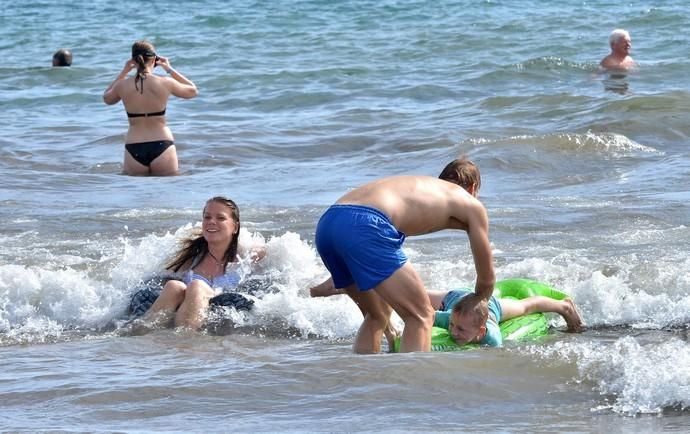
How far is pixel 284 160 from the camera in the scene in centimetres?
1354

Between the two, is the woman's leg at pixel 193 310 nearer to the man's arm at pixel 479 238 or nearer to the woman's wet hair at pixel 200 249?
the woman's wet hair at pixel 200 249

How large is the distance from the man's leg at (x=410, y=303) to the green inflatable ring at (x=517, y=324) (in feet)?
1.00

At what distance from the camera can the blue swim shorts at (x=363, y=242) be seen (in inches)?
224

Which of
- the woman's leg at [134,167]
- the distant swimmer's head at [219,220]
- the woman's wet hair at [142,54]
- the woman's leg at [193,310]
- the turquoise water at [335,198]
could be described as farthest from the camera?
the woman's leg at [134,167]

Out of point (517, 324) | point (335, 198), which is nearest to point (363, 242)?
point (517, 324)

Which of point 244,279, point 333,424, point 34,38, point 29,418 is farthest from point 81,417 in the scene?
point 34,38

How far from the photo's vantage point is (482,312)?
621 cm

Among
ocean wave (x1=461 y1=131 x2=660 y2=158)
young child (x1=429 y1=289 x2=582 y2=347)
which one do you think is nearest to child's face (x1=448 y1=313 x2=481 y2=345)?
young child (x1=429 y1=289 x2=582 y2=347)

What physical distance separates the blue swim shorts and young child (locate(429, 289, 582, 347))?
1.80 ft

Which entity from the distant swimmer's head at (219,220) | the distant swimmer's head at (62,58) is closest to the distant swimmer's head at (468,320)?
the distant swimmer's head at (219,220)

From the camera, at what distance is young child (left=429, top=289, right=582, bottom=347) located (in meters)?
6.23

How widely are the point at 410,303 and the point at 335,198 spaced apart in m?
5.29

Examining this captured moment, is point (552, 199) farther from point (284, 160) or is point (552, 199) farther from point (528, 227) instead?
point (284, 160)

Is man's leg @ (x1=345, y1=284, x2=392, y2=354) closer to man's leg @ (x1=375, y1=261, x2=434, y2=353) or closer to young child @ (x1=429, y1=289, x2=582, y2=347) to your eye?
man's leg @ (x1=375, y1=261, x2=434, y2=353)
